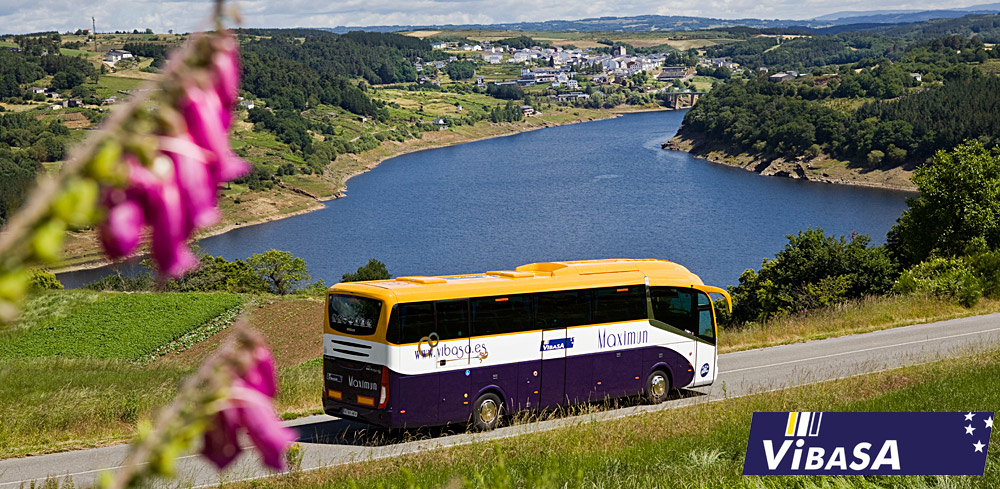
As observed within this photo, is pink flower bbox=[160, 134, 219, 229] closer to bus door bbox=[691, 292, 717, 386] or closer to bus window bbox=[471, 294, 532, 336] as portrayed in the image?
bus window bbox=[471, 294, 532, 336]

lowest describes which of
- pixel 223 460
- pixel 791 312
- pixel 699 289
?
pixel 791 312

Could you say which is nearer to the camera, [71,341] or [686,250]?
[71,341]

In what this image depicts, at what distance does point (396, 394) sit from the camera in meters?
20.1

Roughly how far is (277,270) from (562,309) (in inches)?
2742

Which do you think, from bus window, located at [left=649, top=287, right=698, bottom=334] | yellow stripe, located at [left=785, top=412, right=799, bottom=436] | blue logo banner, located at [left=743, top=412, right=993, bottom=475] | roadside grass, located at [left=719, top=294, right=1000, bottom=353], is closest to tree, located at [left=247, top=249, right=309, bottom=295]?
roadside grass, located at [left=719, top=294, right=1000, bottom=353]

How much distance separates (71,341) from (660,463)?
45129 mm

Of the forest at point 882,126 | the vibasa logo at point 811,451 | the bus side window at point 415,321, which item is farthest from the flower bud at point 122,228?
the forest at point 882,126

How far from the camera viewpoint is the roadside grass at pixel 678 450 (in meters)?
→ 13.1

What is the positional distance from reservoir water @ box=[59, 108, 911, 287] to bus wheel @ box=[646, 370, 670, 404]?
6885 centimetres

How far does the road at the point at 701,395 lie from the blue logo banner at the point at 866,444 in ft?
28.3

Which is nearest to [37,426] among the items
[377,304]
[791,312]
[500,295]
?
[377,304]

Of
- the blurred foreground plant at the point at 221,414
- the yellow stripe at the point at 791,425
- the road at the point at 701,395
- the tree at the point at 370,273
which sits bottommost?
the tree at the point at 370,273

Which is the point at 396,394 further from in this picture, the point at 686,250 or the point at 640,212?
the point at 640,212

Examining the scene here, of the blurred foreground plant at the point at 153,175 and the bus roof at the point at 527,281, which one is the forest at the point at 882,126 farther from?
the blurred foreground plant at the point at 153,175
